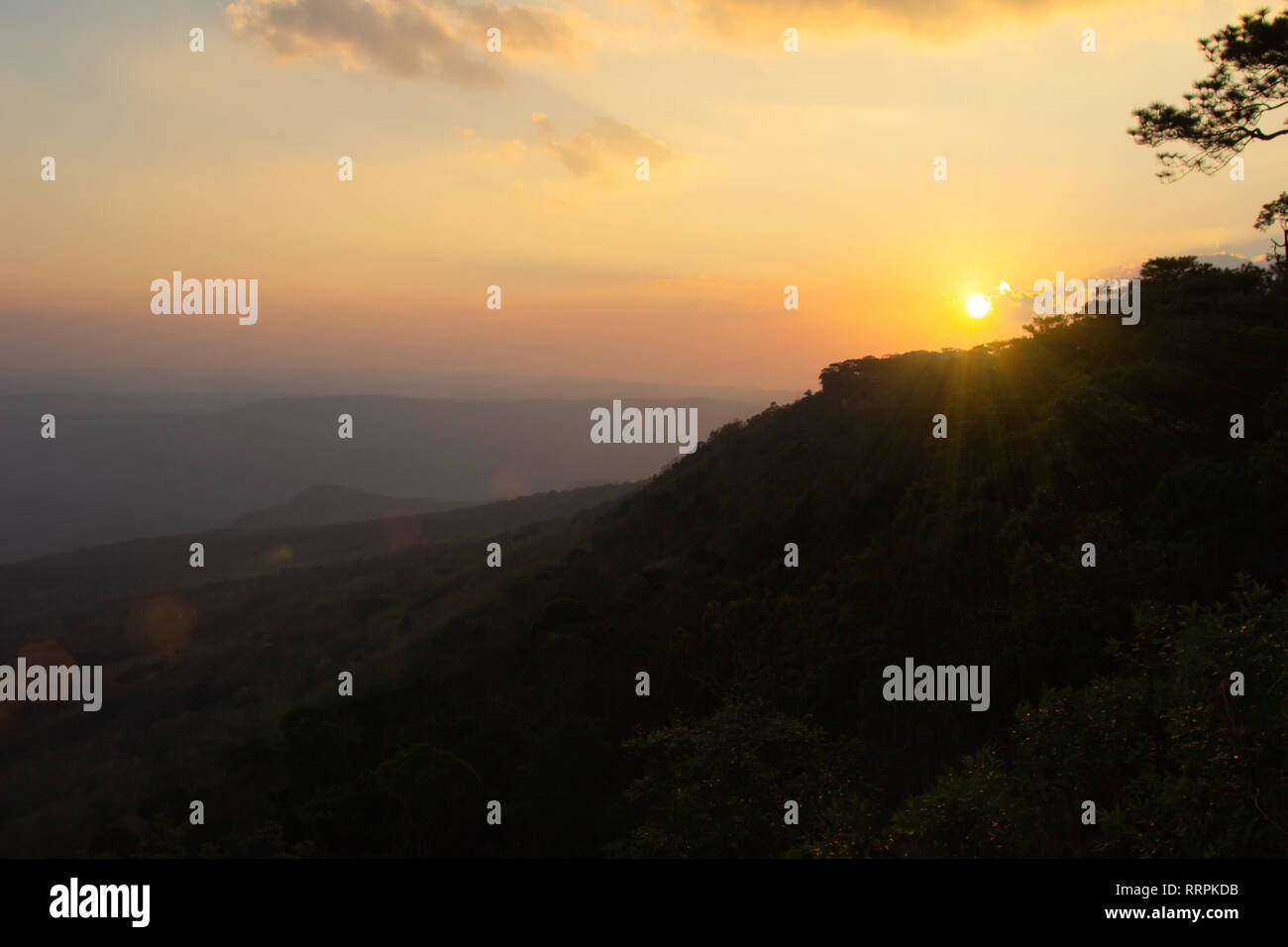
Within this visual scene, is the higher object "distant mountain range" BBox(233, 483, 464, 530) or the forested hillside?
"distant mountain range" BBox(233, 483, 464, 530)

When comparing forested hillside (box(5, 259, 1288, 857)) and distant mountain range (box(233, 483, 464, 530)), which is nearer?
forested hillside (box(5, 259, 1288, 857))

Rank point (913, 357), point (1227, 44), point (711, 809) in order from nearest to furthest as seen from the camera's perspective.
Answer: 1. point (711, 809)
2. point (1227, 44)
3. point (913, 357)

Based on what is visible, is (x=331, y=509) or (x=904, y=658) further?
(x=331, y=509)

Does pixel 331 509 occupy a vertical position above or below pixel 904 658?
above

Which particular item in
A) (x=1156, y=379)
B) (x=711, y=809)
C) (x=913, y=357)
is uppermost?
(x=913, y=357)

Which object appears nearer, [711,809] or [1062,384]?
[711,809]

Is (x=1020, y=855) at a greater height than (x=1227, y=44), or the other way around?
(x=1227, y=44)

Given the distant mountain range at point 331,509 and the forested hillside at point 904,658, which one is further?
the distant mountain range at point 331,509

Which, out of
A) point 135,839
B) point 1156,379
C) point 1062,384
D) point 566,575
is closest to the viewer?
point 135,839

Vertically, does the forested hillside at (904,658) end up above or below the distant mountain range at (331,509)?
below
